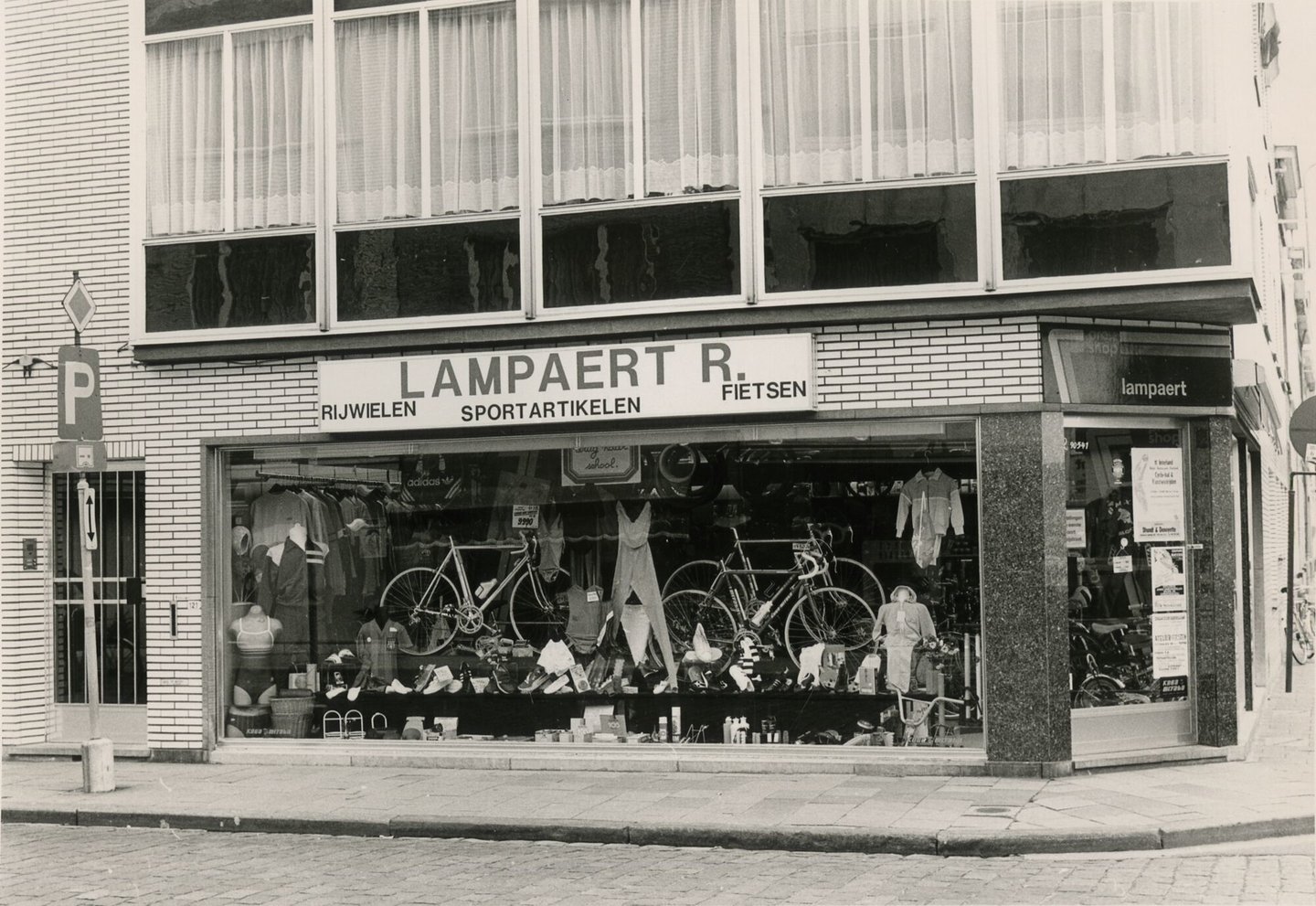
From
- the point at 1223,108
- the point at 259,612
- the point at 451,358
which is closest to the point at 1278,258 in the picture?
the point at 1223,108

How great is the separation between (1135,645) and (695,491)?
398 cm

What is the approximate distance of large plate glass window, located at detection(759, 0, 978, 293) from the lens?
1170 cm

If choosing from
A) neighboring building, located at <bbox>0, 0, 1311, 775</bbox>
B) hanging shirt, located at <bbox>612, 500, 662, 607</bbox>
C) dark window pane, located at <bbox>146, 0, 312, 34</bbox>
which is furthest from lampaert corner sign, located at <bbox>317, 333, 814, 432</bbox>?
dark window pane, located at <bbox>146, 0, 312, 34</bbox>

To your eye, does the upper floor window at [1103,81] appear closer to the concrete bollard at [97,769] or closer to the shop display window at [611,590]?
the shop display window at [611,590]

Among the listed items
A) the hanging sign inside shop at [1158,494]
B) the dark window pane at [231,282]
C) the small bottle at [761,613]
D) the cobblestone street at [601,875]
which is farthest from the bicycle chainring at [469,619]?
the hanging sign inside shop at [1158,494]

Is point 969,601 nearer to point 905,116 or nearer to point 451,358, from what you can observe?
point 905,116

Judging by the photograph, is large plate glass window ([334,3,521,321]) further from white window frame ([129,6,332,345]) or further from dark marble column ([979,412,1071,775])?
dark marble column ([979,412,1071,775])

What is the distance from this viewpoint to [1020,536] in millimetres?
11578

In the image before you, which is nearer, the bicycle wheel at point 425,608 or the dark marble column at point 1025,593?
the dark marble column at point 1025,593

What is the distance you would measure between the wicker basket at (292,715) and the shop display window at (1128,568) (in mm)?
7046

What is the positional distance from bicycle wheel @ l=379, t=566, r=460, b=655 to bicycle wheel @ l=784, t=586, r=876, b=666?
10.6 ft

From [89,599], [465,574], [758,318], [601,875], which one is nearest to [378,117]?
[758,318]

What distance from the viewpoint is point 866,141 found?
11977 millimetres

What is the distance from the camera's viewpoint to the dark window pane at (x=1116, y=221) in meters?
11.2
